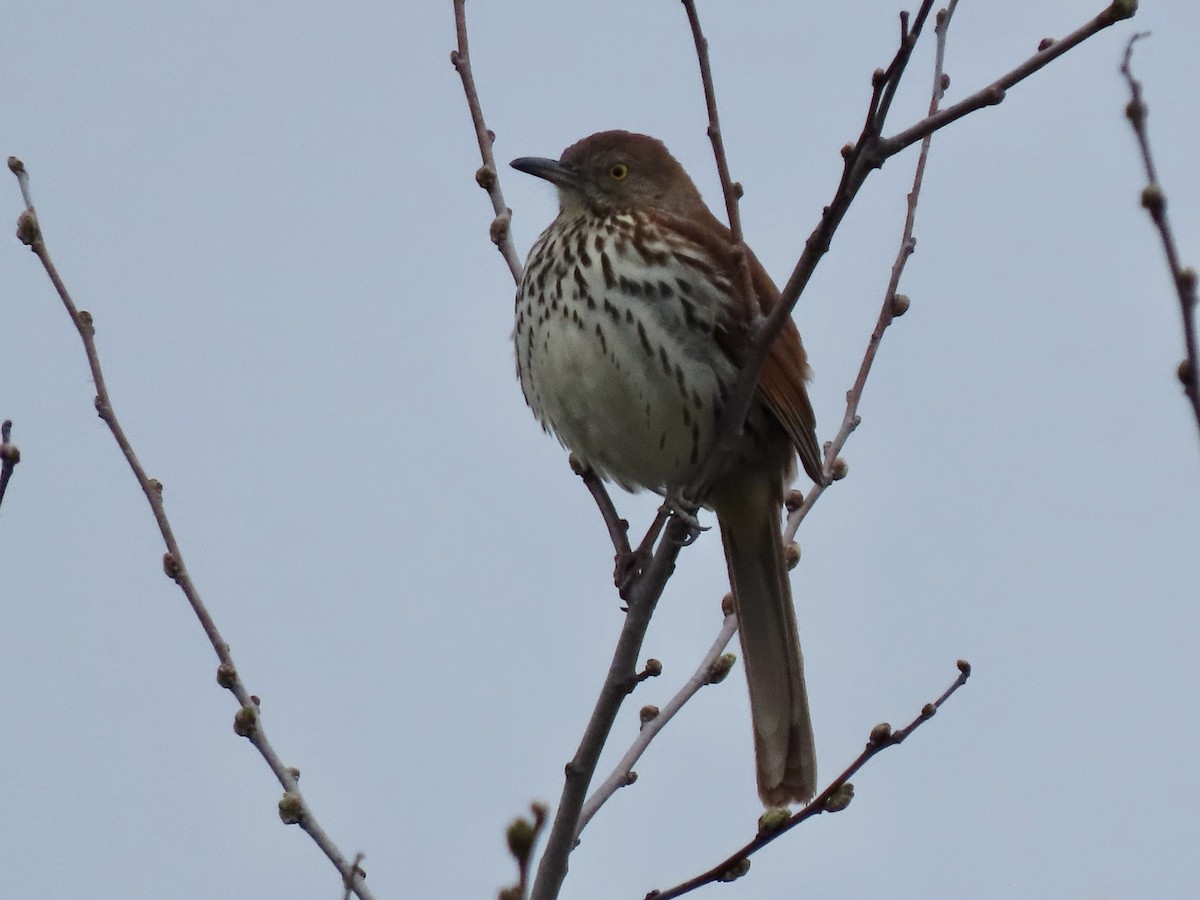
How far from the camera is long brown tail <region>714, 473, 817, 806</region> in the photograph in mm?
4660

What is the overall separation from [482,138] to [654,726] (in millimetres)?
1634

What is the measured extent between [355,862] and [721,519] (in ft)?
8.25

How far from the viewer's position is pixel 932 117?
288cm

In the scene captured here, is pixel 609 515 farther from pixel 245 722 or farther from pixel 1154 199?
pixel 1154 199

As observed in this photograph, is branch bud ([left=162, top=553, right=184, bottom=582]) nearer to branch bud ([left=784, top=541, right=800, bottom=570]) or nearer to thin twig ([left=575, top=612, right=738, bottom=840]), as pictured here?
thin twig ([left=575, top=612, right=738, bottom=840])

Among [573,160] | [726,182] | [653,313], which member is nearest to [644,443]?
[653,313]

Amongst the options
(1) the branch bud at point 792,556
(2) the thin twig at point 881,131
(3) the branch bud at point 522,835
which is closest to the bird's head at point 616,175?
(1) the branch bud at point 792,556

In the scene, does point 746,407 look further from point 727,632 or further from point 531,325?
point 531,325

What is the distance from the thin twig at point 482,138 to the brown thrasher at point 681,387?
0.31 metres

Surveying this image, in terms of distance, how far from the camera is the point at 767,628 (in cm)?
496

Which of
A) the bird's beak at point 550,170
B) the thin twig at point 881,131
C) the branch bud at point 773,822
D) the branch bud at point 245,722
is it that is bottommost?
the branch bud at point 773,822

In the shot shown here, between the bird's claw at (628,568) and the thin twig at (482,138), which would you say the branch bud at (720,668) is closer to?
the bird's claw at (628,568)

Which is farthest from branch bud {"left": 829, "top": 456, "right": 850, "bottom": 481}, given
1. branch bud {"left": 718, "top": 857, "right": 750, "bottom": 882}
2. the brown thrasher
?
branch bud {"left": 718, "top": 857, "right": 750, "bottom": 882}

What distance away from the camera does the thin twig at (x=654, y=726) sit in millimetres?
3543
